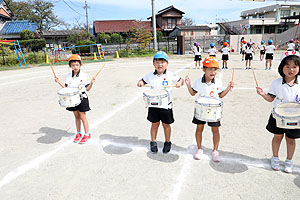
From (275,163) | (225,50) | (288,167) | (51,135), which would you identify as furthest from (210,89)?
(225,50)

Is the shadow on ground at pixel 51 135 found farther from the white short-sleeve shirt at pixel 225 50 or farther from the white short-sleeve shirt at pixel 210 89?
the white short-sleeve shirt at pixel 225 50

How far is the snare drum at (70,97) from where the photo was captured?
370 cm

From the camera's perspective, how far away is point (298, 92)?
2768mm

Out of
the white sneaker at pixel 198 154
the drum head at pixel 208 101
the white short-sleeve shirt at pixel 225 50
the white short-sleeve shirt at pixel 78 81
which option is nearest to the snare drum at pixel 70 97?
the white short-sleeve shirt at pixel 78 81

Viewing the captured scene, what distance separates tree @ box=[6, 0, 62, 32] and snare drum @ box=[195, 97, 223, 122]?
50664mm

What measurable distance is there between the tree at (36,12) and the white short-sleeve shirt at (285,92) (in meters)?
51.2

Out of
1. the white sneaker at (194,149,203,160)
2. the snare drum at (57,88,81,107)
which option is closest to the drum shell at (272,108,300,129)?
the white sneaker at (194,149,203,160)

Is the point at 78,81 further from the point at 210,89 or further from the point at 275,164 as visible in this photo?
the point at 275,164

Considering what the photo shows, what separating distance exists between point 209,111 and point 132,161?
1.49 meters

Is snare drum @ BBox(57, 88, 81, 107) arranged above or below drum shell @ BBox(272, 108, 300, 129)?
above

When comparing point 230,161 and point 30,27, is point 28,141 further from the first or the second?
point 30,27

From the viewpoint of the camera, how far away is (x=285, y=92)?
9.18ft

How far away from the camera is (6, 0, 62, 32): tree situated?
46.5 metres

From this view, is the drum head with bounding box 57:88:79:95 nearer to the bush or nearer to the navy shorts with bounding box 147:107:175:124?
the navy shorts with bounding box 147:107:175:124
